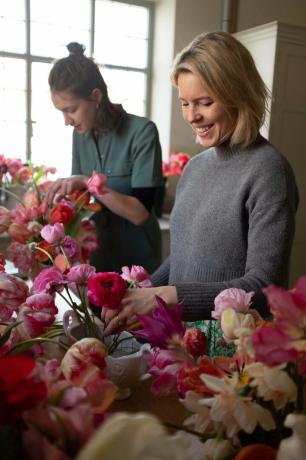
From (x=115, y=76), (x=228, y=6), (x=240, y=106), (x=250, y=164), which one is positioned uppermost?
(x=228, y=6)

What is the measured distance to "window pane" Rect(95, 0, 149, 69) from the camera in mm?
3232

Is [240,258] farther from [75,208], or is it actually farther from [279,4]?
[279,4]

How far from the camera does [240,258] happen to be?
3.47ft

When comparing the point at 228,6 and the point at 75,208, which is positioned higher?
the point at 228,6

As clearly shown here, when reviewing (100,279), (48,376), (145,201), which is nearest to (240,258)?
(100,279)

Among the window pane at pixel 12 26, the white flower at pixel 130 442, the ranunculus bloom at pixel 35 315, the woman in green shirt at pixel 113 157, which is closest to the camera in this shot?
the white flower at pixel 130 442

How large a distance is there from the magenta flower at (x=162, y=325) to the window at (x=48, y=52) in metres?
2.67

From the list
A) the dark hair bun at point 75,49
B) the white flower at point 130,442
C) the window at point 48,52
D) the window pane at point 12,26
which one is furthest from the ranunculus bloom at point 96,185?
the window pane at point 12,26

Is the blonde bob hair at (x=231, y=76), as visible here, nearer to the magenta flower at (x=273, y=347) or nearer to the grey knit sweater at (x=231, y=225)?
the grey knit sweater at (x=231, y=225)

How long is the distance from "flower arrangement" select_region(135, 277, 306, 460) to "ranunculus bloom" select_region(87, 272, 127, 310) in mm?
140

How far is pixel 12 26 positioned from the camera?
2.99m

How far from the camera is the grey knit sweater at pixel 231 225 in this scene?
0.91 meters

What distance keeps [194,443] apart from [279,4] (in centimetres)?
352

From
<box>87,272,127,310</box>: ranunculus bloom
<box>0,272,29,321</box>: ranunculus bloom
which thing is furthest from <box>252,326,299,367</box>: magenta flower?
<box>0,272,29,321</box>: ranunculus bloom
